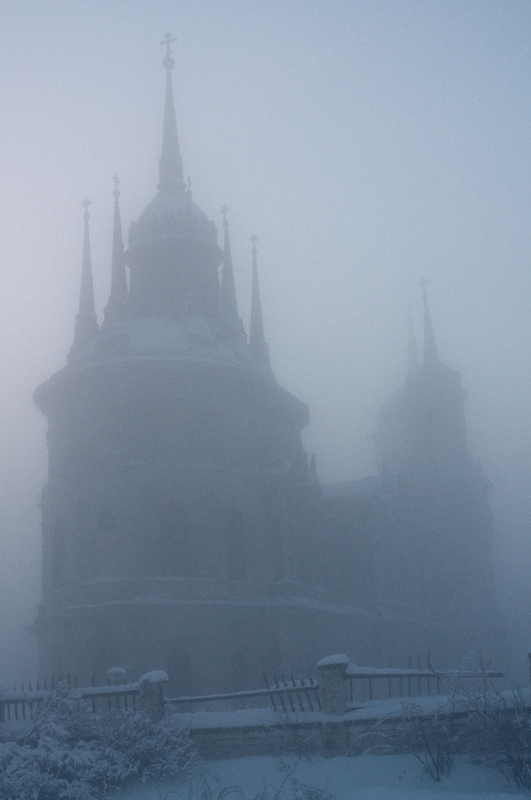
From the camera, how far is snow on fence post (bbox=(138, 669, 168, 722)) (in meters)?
15.5

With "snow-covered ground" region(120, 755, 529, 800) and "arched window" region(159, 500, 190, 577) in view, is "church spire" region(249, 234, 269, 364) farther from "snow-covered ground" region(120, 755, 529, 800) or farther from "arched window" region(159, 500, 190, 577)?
"snow-covered ground" region(120, 755, 529, 800)

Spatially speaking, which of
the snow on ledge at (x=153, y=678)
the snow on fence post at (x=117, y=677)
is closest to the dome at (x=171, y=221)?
the snow on fence post at (x=117, y=677)

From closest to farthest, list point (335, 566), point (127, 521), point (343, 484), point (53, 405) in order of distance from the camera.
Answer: point (127, 521) → point (53, 405) → point (335, 566) → point (343, 484)

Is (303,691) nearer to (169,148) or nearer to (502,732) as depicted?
(502,732)

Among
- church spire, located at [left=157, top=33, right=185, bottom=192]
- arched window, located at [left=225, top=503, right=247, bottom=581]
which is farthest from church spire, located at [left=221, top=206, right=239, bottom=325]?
arched window, located at [left=225, top=503, right=247, bottom=581]

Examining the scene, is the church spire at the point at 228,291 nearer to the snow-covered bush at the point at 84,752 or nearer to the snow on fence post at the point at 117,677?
the snow on fence post at the point at 117,677

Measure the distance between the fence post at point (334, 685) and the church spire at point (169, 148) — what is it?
83.4 ft

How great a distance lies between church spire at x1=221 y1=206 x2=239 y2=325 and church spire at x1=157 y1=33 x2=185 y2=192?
278cm

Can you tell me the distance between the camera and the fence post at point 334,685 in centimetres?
1424

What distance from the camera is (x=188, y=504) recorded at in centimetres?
2844

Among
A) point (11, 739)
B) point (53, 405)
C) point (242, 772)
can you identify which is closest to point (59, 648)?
point (53, 405)

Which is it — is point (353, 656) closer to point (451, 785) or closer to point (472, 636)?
point (472, 636)

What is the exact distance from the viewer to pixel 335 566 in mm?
34969

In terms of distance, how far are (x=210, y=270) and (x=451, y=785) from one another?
2570cm
